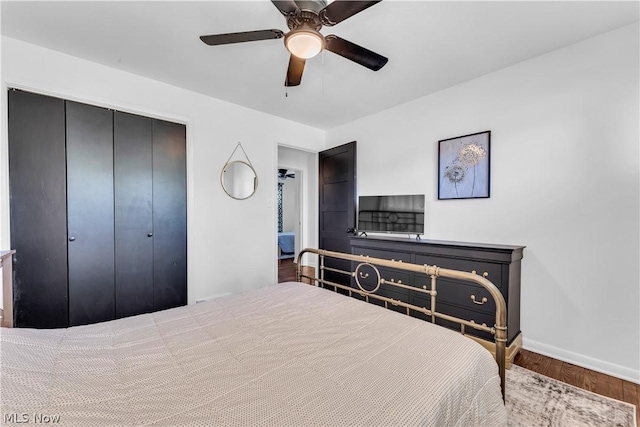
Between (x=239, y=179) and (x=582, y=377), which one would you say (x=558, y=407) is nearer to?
(x=582, y=377)

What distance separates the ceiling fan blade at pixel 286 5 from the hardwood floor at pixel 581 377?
292 cm

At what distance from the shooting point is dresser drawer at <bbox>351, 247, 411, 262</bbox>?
8.96ft

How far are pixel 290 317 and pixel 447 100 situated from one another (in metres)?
2.75

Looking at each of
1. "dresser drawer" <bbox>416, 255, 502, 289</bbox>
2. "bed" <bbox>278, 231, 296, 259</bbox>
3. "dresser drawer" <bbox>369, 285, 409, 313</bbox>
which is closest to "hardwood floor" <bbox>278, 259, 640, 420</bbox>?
"dresser drawer" <bbox>416, 255, 502, 289</bbox>

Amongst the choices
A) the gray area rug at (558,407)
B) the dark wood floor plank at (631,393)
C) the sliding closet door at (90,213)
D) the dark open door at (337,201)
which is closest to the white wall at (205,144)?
the sliding closet door at (90,213)

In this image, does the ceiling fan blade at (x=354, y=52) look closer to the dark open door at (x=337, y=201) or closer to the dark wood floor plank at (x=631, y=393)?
the dark open door at (x=337, y=201)

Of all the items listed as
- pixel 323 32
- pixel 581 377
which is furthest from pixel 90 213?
pixel 581 377

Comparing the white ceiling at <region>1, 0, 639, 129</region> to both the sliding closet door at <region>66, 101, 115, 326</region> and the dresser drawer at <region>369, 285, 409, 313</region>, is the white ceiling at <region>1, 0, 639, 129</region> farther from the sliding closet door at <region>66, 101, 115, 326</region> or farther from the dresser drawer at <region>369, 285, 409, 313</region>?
the dresser drawer at <region>369, 285, 409, 313</region>

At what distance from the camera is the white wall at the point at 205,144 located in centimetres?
221

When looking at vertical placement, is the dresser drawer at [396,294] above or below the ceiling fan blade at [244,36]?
below

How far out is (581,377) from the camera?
1962mm

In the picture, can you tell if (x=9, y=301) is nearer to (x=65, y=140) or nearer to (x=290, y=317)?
(x=65, y=140)

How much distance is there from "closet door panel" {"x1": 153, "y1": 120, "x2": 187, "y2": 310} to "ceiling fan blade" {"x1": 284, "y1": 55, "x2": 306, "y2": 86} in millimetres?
1620

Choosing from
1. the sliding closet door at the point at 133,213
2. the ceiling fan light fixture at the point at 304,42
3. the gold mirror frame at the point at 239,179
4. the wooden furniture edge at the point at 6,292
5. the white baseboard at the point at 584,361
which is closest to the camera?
→ the ceiling fan light fixture at the point at 304,42
